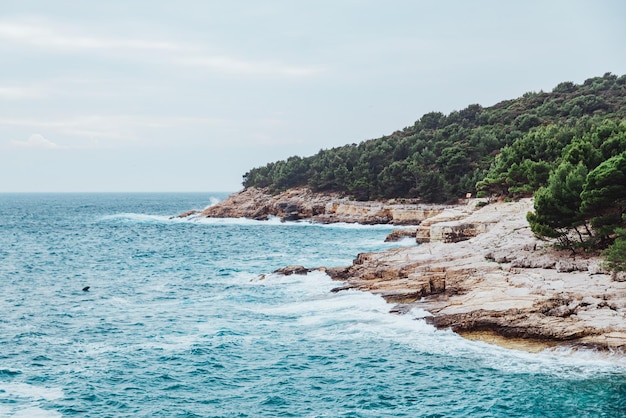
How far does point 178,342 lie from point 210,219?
3604 inches

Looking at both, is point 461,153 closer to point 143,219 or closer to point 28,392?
point 143,219

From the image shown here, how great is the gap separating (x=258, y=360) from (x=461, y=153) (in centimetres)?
7892

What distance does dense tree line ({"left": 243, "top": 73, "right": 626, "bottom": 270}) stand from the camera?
34.4 m

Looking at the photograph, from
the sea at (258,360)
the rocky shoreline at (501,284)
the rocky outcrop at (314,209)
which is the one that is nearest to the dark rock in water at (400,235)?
the rocky shoreline at (501,284)

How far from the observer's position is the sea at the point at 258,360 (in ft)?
68.6

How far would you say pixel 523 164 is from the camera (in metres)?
61.2

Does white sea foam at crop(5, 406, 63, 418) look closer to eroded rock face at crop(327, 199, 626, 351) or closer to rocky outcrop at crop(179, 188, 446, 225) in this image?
eroded rock face at crop(327, 199, 626, 351)

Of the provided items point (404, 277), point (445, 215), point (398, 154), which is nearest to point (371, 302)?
point (404, 277)

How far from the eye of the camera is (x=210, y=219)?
4712 inches

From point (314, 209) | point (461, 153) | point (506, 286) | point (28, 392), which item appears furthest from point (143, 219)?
point (28, 392)

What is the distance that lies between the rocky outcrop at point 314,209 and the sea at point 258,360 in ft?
150

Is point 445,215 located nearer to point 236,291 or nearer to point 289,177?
point 236,291

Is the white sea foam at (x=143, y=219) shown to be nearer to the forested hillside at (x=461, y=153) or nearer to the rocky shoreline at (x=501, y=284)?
the forested hillside at (x=461, y=153)

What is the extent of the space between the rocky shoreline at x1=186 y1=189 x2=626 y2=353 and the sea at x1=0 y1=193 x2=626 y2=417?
1.17 metres
